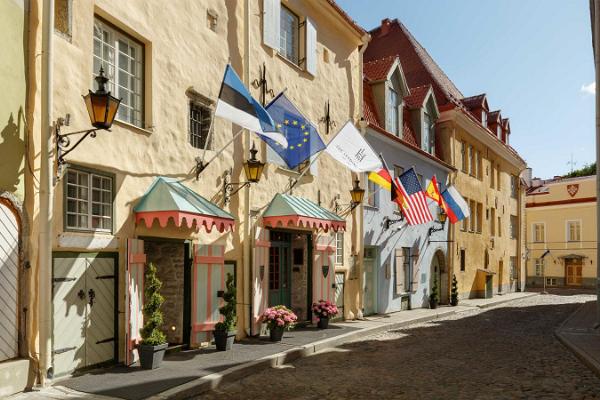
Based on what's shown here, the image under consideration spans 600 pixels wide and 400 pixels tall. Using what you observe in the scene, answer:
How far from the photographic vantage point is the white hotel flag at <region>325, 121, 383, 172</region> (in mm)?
12719

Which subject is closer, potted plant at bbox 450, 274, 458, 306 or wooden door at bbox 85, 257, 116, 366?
wooden door at bbox 85, 257, 116, 366

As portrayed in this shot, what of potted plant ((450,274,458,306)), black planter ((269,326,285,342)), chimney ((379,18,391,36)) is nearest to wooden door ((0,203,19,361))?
black planter ((269,326,285,342))

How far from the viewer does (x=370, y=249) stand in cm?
1792

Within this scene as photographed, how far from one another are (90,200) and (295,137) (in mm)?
5085

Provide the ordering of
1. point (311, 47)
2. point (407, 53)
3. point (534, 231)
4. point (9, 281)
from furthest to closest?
point (534, 231)
point (407, 53)
point (311, 47)
point (9, 281)

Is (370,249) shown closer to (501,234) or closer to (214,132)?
(214,132)

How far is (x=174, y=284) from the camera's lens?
10398 mm

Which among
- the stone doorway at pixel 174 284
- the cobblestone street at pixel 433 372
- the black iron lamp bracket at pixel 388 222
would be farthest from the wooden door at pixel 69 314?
the black iron lamp bracket at pixel 388 222

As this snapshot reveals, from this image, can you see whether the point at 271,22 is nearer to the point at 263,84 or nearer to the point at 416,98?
the point at 263,84

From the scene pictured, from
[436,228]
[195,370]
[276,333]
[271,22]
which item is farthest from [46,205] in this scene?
[436,228]

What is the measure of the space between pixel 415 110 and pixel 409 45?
627 cm

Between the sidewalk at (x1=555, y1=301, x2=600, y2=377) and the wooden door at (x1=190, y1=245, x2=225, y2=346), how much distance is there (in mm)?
6615

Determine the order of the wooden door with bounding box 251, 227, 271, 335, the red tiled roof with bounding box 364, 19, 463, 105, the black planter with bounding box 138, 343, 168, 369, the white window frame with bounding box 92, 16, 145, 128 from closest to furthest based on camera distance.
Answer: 1. the black planter with bounding box 138, 343, 168, 369
2. the white window frame with bounding box 92, 16, 145, 128
3. the wooden door with bounding box 251, 227, 271, 335
4. the red tiled roof with bounding box 364, 19, 463, 105

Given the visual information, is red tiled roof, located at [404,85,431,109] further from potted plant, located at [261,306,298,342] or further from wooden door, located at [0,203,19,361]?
wooden door, located at [0,203,19,361]
